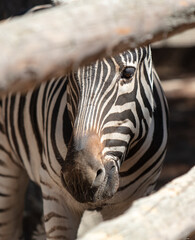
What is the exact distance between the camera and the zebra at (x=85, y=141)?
294 cm

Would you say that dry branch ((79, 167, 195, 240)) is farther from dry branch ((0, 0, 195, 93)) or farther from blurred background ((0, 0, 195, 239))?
blurred background ((0, 0, 195, 239))

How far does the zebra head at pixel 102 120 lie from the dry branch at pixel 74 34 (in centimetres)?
92

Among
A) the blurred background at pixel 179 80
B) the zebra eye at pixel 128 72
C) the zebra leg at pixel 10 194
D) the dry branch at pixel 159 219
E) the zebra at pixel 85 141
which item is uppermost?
the dry branch at pixel 159 219

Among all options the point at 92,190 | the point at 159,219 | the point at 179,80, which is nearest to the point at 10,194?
the point at 92,190

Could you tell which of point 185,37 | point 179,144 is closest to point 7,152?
point 179,144

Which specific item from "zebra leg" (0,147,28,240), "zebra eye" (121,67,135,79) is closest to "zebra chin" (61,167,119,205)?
"zebra eye" (121,67,135,79)

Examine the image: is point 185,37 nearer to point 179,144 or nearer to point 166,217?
point 179,144

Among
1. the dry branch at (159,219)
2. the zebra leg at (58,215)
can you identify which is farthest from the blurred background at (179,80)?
the dry branch at (159,219)

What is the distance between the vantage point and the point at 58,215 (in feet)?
12.3

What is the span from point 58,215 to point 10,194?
0.69m

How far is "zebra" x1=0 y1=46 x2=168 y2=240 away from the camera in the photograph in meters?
2.94

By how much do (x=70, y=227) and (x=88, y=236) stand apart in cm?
200

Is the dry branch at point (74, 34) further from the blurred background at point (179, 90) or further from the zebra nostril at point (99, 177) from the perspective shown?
the blurred background at point (179, 90)

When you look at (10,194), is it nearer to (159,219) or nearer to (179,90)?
(159,219)
